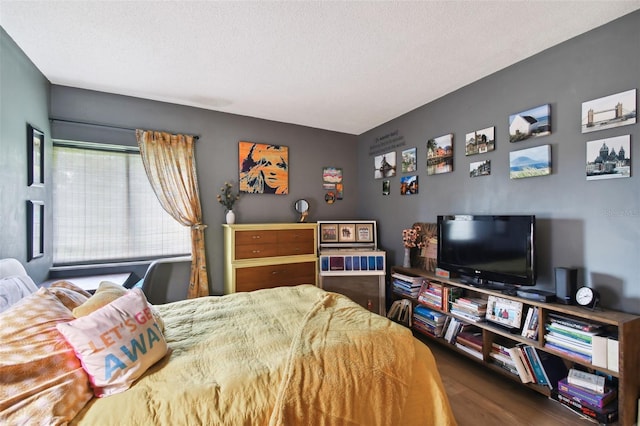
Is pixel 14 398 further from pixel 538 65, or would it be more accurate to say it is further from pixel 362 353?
pixel 538 65

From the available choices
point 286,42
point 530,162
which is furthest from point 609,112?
point 286,42

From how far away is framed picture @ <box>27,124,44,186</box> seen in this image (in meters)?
2.18

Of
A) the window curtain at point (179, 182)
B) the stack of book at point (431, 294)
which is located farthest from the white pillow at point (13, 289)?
the stack of book at point (431, 294)

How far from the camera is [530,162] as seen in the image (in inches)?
88.4

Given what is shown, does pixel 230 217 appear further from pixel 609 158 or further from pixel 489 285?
pixel 609 158

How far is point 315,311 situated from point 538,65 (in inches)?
102

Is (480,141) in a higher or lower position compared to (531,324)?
higher

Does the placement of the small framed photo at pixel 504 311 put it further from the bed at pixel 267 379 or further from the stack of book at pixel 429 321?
the bed at pixel 267 379

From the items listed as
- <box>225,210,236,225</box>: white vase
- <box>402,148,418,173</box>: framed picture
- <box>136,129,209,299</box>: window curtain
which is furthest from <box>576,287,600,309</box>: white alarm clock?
<box>136,129,209,299</box>: window curtain

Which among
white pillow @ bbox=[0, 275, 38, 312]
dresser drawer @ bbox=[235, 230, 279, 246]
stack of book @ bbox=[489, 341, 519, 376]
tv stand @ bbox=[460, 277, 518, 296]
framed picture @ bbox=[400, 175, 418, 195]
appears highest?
framed picture @ bbox=[400, 175, 418, 195]

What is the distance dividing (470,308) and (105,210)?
12.4 ft

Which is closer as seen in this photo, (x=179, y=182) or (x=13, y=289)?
(x=13, y=289)

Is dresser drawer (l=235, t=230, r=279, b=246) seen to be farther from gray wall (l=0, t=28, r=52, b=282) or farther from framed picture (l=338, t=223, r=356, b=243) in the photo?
gray wall (l=0, t=28, r=52, b=282)

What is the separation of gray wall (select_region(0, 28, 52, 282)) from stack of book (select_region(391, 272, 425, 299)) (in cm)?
335
